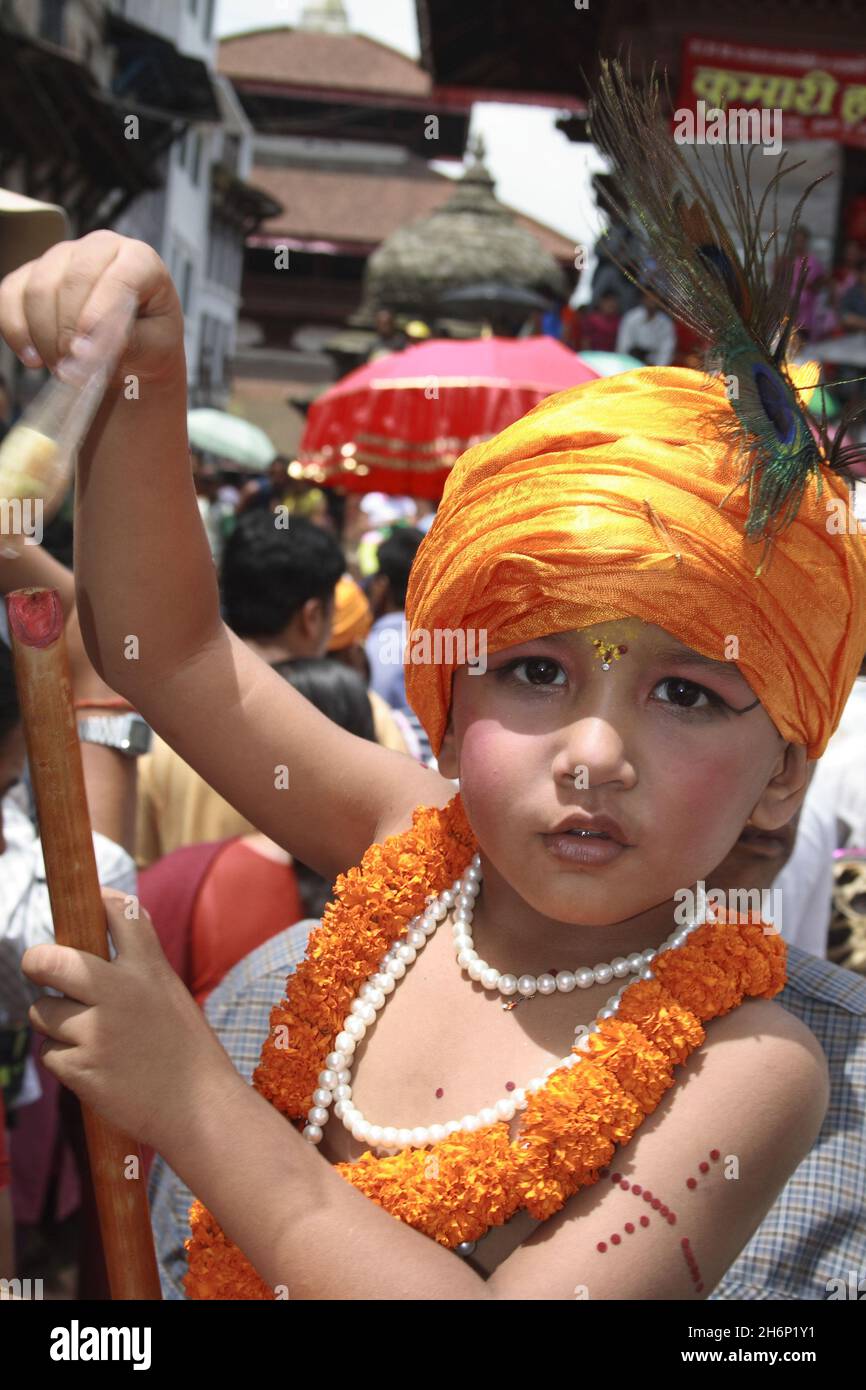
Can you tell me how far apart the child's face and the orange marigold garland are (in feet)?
0.41

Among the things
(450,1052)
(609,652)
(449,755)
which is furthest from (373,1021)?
(609,652)

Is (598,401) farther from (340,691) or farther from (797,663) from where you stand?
(340,691)

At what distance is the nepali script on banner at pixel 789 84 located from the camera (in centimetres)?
1050

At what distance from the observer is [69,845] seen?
56.8 inches

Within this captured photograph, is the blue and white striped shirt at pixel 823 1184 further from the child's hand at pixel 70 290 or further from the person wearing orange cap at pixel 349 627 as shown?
the person wearing orange cap at pixel 349 627

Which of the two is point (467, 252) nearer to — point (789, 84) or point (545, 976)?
point (789, 84)

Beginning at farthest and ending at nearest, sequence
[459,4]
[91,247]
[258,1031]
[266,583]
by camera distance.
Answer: [459,4]
[266,583]
[258,1031]
[91,247]

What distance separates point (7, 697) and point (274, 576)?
4.44 ft

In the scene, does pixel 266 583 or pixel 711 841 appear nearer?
pixel 711 841

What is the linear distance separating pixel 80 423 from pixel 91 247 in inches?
10.0

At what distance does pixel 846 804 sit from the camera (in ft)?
12.9

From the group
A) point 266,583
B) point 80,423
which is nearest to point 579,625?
point 80,423

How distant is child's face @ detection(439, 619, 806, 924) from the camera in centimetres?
157
